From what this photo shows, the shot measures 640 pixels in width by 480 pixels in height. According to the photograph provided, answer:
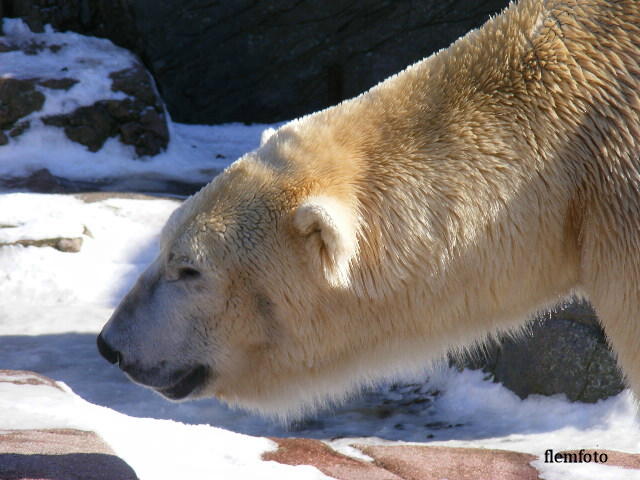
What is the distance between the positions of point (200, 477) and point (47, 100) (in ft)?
20.6

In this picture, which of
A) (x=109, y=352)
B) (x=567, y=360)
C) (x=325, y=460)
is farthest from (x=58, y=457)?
(x=567, y=360)

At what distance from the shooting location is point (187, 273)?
230cm

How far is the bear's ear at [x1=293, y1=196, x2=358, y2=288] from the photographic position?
206 cm

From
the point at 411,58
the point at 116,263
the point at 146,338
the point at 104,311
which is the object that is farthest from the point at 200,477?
the point at 411,58

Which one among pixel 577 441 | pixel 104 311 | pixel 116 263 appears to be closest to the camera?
pixel 577 441

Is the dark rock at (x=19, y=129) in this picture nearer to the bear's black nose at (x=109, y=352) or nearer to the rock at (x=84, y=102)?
the rock at (x=84, y=102)

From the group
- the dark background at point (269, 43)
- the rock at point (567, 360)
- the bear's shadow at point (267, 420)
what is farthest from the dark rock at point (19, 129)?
the rock at point (567, 360)

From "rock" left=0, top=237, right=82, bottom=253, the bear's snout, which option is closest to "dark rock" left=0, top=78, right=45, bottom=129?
"rock" left=0, top=237, right=82, bottom=253

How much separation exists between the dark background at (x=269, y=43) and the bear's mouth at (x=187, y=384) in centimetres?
764

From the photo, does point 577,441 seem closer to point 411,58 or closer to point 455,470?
point 455,470

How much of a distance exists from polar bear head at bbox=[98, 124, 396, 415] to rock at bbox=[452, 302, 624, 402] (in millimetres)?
2271

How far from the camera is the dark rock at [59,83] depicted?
830cm

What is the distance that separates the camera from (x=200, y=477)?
2.71 m

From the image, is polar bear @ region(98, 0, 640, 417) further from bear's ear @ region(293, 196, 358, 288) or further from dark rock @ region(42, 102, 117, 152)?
dark rock @ region(42, 102, 117, 152)
